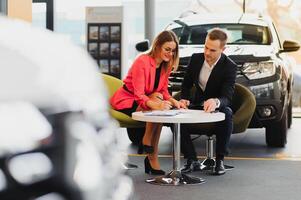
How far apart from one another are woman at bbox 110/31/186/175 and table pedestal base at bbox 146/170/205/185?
0.27 meters

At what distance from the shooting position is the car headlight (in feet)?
18.6

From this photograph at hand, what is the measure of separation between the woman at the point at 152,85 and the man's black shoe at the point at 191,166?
Answer: 19cm

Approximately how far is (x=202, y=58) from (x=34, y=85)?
13.4 ft

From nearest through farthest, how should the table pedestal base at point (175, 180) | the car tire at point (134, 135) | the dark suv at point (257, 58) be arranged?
the table pedestal base at point (175, 180) → the dark suv at point (257, 58) → the car tire at point (134, 135)

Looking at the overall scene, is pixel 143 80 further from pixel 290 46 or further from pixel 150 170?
pixel 290 46

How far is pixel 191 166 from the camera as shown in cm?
Answer: 484

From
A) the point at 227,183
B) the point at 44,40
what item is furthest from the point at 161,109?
the point at 44,40

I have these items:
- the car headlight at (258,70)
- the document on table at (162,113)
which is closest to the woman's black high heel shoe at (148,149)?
the document on table at (162,113)

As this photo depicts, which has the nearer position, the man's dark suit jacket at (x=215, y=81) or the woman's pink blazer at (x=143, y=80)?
the woman's pink blazer at (x=143, y=80)

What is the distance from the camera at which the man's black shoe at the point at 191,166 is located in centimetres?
480

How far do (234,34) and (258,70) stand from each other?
0.90 meters

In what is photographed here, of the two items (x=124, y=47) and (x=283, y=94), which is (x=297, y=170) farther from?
(x=124, y=47)

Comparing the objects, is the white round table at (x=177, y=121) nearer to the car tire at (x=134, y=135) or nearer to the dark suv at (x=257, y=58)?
the dark suv at (x=257, y=58)

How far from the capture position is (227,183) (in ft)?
14.7
